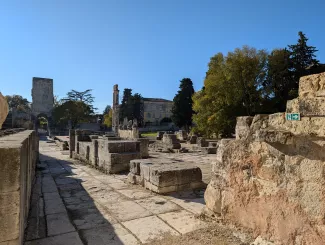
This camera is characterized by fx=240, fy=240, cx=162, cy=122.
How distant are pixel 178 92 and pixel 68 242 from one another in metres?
44.3

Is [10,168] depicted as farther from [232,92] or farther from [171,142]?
[232,92]

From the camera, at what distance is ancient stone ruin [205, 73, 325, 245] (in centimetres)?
247

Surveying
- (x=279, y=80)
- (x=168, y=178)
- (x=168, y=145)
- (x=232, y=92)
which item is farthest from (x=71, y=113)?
(x=168, y=178)

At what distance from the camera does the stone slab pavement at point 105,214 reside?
133 inches

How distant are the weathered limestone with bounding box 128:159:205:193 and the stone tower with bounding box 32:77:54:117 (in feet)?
155

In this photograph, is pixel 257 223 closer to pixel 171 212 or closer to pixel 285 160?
pixel 285 160

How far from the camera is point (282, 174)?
2.83 metres

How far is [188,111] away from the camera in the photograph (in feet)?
150

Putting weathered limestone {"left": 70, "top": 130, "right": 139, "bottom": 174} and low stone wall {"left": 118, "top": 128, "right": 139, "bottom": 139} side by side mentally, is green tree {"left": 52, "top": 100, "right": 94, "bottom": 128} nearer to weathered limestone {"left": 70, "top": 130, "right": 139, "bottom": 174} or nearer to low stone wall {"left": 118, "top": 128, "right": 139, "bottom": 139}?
low stone wall {"left": 118, "top": 128, "right": 139, "bottom": 139}

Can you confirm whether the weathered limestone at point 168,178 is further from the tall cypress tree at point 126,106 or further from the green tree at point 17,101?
the green tree at point 17,101

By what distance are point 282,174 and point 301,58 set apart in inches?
1162

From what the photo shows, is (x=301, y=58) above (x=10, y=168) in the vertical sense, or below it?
above

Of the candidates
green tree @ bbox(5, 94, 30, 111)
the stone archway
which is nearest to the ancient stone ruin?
the stone archway

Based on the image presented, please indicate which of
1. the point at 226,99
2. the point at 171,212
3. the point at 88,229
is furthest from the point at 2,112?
the point at 226,99
